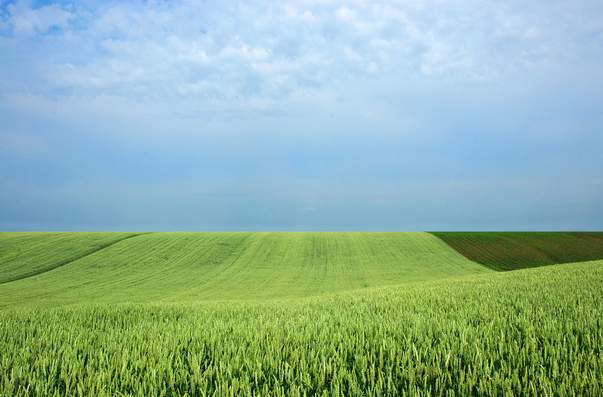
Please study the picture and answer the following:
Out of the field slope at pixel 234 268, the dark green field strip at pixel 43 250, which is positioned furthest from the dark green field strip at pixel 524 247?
the dark green field strip at pixel 43 250

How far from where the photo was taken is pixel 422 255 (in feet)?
141

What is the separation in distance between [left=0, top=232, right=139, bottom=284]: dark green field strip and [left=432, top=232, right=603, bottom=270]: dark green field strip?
142 ft

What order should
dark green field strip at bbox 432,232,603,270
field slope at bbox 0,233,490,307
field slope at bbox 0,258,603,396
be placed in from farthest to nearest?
dark green field strip at bbox 432,232,603,270, field slope at bbox 0,233,490,307, field slope at bbox 0,258,603,396

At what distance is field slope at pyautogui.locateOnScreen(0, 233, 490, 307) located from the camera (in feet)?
82.0

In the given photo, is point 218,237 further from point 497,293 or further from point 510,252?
point 497,293

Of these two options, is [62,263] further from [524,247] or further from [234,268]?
[524,247]

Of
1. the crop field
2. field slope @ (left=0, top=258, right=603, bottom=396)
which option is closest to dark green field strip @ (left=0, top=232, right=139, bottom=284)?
the crop field

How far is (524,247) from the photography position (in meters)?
46.1

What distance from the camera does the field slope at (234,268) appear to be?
2500 centimetres

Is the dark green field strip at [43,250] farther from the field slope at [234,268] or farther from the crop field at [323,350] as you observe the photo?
the crop field at [323,350]

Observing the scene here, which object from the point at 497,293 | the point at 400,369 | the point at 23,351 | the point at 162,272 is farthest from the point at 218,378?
the point at 162,272

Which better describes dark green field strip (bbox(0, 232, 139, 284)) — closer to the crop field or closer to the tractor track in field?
the tractor track in field

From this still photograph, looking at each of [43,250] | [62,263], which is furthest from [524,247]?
[43,250]

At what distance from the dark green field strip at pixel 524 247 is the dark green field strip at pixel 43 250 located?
43.3 metres
